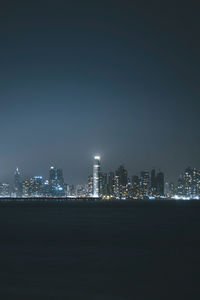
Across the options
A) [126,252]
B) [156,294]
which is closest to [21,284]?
[156,294]

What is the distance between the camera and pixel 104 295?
24.8m

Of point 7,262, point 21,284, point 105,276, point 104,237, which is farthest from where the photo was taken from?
point 104,237

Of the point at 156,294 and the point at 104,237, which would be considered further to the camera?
the point at 104,237

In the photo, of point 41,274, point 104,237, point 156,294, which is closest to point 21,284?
point 41,274

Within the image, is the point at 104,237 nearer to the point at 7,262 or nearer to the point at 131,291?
the point at 7,262

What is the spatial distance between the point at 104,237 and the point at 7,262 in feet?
81.8

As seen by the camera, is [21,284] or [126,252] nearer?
[21,284]

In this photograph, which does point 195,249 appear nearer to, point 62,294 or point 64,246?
point 64,246

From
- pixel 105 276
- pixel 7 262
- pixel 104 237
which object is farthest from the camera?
pixel 104 237

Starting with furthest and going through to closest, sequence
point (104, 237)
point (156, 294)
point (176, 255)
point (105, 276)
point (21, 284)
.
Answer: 1. point (104, 237)
2. point (176, 255)
3. point (105, 276)
4. point (21, 284)
5. point (156, 294)

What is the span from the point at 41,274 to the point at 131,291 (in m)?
8.05

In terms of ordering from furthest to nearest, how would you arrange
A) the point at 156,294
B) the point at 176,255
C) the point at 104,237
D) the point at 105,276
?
1. the point at 104,237
2. the point at 176,255
3. the point at 105,276
4. the point at 156,294

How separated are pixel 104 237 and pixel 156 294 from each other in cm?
3645

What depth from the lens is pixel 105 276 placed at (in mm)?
30812
